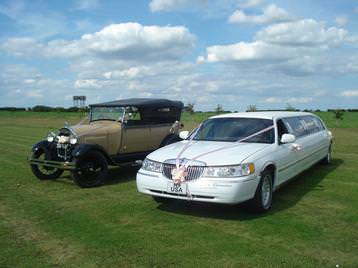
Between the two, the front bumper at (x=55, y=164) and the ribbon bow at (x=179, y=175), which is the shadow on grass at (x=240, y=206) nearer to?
the ribbon bow at (x=179, y=175)

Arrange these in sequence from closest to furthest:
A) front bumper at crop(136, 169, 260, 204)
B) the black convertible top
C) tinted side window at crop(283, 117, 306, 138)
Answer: front bumper at crop(136, 169, 260, 204) < tinted side window at crop(283, 117, 306, 138) < the black convertible top

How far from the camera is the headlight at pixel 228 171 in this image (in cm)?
586

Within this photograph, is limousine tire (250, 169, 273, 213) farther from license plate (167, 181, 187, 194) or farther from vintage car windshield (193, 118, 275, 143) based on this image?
license plate (167, 181, 187, 194)

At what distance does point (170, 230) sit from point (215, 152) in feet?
4.75

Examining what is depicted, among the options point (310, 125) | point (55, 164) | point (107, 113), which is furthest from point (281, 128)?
point (55, 164)

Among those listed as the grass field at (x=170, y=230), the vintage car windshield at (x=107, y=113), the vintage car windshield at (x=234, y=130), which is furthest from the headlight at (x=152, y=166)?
the vintage car windshield at (x=107, y=113)

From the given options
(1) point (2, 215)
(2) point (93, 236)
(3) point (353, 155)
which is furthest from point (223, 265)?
(3) point (353, 155)

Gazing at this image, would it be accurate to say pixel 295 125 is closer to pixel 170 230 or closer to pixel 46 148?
pixel 170 230

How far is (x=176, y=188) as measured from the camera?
604 centimetres

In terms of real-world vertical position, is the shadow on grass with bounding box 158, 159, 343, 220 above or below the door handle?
below

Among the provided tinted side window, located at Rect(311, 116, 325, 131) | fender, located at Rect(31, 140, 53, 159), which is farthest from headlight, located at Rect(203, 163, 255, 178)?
tinted side window, located at Rect(311, 116, 325, 131)

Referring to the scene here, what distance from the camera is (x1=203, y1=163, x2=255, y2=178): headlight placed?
586 centimetres

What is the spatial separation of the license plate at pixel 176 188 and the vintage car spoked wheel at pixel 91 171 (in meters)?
3.14

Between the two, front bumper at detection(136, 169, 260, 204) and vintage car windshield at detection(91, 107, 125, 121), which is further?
vintage car windshield at detection(91, 107, 125, 121)
